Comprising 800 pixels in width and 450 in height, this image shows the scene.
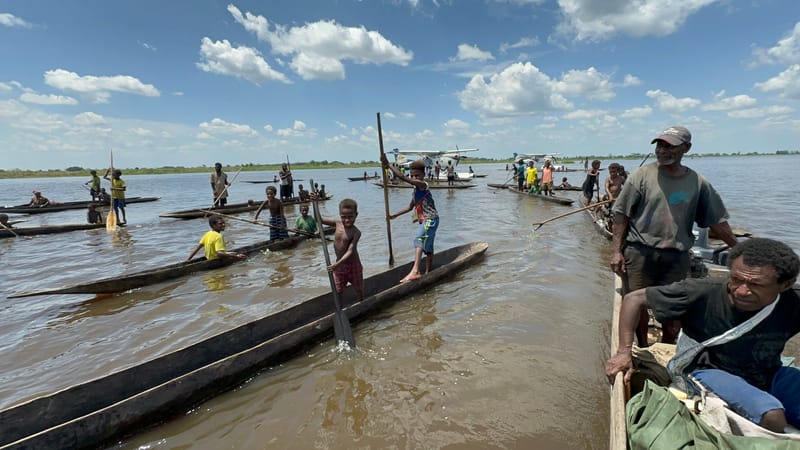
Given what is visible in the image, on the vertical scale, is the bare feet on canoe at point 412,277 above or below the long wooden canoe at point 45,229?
below

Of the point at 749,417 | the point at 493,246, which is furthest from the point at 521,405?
the point at 493,246

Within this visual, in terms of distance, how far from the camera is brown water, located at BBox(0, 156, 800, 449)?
3.23 metres

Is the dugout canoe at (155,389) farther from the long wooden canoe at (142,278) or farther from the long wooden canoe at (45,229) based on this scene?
the long wooden canoe at (45,229)

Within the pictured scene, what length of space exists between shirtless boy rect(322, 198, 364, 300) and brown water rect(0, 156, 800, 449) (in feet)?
2.30

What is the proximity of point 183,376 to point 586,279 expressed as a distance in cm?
671

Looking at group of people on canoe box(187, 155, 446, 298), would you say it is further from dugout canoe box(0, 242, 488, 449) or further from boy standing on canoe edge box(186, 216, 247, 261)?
dugout canoe box(0, 242, 488, 449)

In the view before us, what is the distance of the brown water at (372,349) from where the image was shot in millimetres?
3232

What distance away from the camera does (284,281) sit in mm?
7523

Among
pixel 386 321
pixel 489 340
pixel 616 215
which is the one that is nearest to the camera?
pixel 616 215

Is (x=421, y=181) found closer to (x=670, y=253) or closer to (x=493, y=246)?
(x=670, y=253)

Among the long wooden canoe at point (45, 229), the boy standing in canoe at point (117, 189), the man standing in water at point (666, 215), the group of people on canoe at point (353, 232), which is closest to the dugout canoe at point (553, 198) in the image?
the group of people on canoe at point (353, 232)

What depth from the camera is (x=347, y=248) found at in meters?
5.11

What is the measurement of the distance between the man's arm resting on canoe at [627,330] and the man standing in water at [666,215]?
2.36ft

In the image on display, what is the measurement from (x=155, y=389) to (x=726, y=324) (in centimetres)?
409
